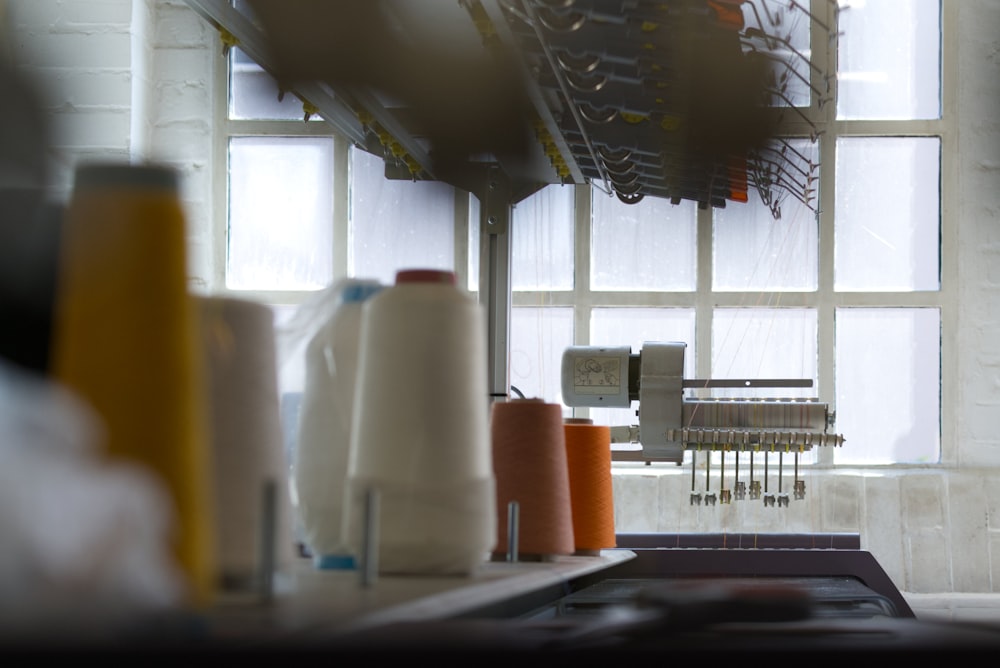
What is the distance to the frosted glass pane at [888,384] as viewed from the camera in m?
4.48

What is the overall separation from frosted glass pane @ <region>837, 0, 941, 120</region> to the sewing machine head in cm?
240

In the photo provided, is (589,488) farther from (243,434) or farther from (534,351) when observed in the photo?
(534,351)

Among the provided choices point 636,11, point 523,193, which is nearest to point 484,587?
point 636,11

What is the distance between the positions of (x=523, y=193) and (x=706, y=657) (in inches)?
84.6

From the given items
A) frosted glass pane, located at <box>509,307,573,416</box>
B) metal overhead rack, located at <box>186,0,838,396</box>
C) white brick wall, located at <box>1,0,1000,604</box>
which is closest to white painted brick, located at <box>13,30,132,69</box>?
white brick wall, located at <box>1,0,1000,604</box>

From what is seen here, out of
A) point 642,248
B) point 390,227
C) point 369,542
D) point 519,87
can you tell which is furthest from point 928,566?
point 369,542

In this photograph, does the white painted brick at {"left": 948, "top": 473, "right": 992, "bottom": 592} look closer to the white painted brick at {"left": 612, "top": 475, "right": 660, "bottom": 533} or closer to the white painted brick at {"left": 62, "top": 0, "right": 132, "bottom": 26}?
the white painted brick at {"left": 612, "top": 475, "right": 660, "bottom": 533}

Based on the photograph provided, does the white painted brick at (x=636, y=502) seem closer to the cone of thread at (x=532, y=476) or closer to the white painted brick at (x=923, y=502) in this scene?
the white painted brick at (x=923, y=502)

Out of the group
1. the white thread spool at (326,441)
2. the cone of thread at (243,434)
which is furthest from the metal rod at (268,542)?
the white thread spool at (326,441)

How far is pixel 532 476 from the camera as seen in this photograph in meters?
1.34

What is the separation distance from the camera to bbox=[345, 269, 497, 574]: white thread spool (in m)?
0.84

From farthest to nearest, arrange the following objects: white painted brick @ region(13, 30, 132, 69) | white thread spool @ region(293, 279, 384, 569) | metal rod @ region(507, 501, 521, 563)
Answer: white painted brick @ region(13, 30, 132, 69), metal rod @ region(507, 501, 521, 563), white thread spool @ region(293, 279, 384, 569)

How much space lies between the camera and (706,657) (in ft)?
1.51

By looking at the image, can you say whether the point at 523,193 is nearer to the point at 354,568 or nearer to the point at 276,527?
the point at 354,568
